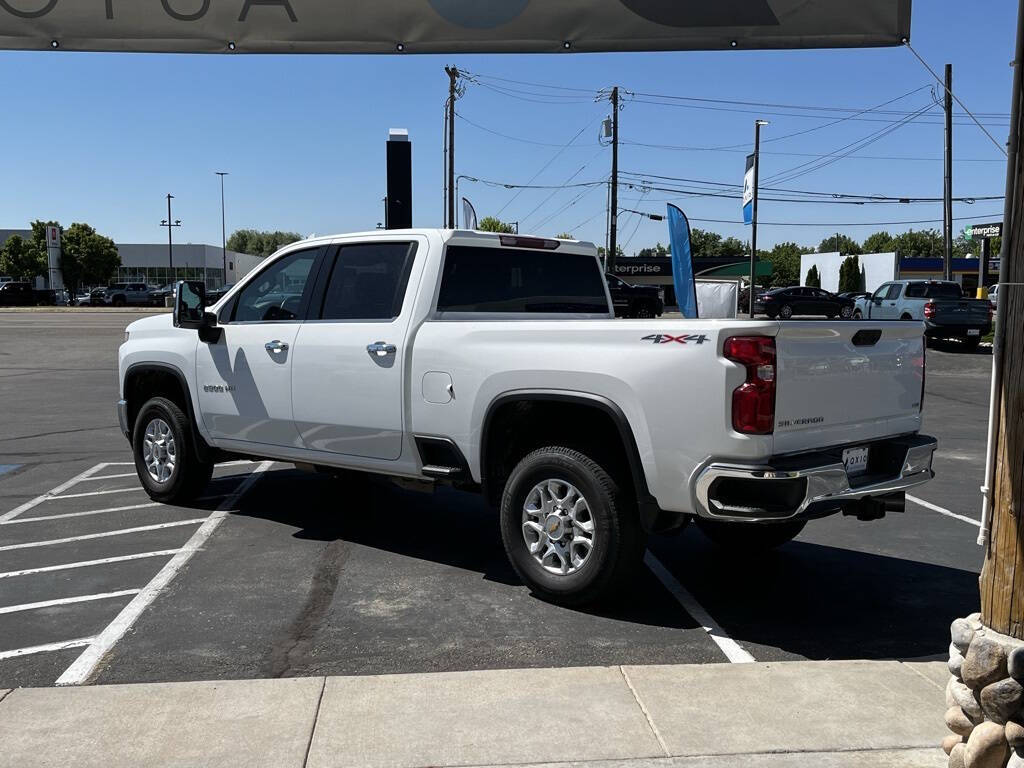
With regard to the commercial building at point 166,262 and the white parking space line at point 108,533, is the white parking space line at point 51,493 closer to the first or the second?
the white parking space line at point 108,533

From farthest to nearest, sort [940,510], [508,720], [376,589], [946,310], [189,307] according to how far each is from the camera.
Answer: [946,310]
[940,510]
[189,307]
[376,589]
[508,720]

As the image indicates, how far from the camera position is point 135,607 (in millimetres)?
5289

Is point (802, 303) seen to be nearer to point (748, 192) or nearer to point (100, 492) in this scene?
point (748, 192)

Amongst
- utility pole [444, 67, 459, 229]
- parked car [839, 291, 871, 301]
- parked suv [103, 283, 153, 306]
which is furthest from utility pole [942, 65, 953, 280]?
parked suv [103, 283, 153, 306]

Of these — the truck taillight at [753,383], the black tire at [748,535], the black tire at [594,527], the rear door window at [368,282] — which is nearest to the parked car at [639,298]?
the black tire at [748,535]

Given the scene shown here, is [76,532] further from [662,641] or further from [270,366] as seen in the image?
[662,641]

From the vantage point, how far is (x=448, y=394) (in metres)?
5.60

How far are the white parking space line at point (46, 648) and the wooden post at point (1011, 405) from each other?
4.14 meters

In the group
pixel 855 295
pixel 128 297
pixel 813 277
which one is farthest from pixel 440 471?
pixel 813 277

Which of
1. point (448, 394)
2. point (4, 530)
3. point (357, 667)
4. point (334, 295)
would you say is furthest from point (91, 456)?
point (357, 667)

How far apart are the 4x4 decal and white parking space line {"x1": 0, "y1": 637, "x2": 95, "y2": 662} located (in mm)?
3234

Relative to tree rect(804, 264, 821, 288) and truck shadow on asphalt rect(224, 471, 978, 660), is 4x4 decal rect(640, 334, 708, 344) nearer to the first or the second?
truck shadow on asphalt rect(224, 471, 978, 660)

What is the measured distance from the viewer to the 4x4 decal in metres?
4.49

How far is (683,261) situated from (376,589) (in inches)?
261
